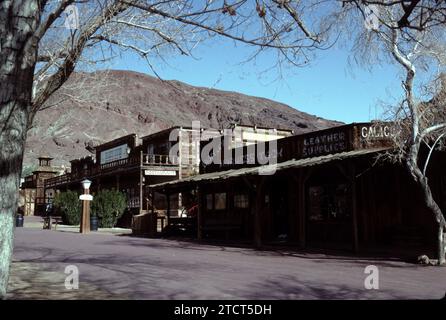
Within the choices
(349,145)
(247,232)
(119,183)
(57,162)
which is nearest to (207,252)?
(349,145)

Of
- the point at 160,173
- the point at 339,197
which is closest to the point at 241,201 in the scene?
the point at 339,197

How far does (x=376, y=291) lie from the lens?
8.28 meters

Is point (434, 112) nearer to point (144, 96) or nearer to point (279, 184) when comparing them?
point (279, 184)

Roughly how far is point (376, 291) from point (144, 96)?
6028 inches

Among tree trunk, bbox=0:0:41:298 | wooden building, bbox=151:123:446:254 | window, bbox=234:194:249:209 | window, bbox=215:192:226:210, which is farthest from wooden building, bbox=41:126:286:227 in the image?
tree trunk, bbox=0:0:41:298

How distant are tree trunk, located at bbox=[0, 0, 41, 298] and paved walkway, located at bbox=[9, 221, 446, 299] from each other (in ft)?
9.20

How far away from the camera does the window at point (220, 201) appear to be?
2533 cm

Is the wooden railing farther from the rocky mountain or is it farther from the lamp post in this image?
the rocky mountain

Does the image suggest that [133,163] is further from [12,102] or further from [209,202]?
[12,102]

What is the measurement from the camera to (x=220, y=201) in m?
25.7

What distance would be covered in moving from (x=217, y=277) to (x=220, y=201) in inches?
616

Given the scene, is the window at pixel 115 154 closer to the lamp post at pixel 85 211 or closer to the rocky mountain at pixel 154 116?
the lamp post at pixel 85 211

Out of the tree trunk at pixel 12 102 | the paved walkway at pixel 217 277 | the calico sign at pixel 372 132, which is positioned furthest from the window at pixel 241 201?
the tree trunk at pixel 12 102

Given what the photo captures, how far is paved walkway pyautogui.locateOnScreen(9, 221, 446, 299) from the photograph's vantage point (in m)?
8.07
